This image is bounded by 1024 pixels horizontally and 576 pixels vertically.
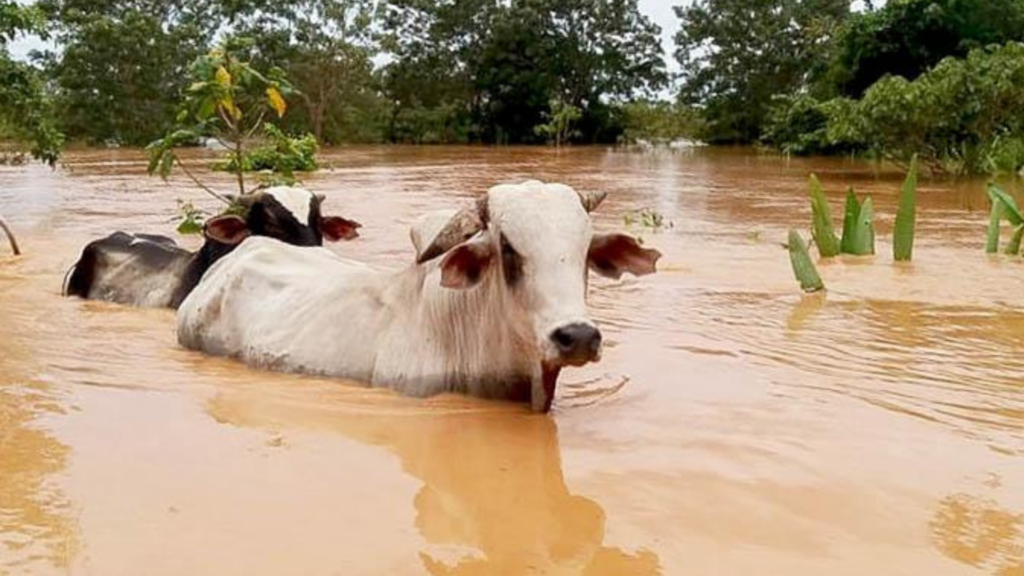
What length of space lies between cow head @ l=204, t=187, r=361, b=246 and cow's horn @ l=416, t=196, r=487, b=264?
8.56ft

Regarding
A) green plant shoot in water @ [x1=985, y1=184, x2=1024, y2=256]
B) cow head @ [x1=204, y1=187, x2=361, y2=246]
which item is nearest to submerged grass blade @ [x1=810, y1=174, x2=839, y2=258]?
green plant shoot in water @ [x1=985, y1=184, x2=1024, y2=256]

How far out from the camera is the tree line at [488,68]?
133 feet

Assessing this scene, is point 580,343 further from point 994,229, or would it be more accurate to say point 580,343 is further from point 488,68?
point 488,68

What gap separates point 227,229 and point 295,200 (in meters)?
0.47

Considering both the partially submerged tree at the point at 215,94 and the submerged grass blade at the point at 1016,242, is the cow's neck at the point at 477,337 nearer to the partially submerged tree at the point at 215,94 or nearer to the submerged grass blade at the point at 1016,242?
the partially submerged tree at the point at 215,94

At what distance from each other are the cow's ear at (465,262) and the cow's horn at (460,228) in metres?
0.11

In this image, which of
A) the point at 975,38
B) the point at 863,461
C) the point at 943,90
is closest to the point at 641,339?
the point at 863,461

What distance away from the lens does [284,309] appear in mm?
5273

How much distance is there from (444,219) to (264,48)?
142 ft

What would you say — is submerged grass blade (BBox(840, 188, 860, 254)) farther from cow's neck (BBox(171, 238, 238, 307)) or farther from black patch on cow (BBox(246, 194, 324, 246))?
cow's neck (BBox(171, 238, 238, 307))

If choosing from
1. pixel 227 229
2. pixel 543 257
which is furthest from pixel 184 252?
pixel 543 257

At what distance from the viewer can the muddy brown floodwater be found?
2.94m

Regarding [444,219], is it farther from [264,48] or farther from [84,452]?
[264,48]

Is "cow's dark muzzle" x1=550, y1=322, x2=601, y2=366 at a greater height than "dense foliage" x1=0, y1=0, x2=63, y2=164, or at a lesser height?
lesser
